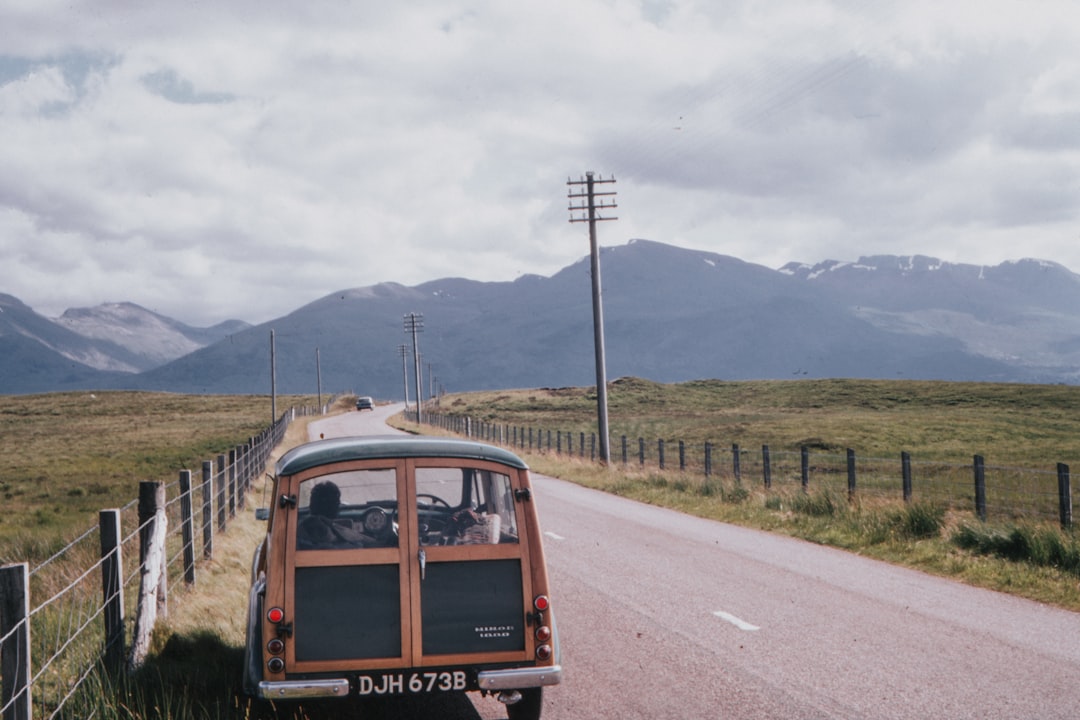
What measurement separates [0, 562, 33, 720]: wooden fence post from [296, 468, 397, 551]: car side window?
4.61 ft

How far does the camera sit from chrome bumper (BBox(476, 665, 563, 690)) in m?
5.37

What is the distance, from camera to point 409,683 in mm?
5359

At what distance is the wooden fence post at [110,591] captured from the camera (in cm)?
646

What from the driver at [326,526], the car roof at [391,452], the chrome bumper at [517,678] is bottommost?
the chrome bumper at [517,678]

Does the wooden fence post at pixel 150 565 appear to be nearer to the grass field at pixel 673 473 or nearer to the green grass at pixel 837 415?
the grass field at pixel 673 473

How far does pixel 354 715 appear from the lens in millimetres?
6164

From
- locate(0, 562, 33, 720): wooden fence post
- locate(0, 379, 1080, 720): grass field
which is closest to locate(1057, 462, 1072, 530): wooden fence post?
locate(0, 379, 1080, 720): grass field

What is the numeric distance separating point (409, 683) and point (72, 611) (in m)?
3.17

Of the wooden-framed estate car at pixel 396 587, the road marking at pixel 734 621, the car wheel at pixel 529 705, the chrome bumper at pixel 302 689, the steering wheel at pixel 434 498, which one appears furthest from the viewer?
the road marking at pixel 734 621

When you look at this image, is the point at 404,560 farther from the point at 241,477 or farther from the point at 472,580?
the point at 241,477

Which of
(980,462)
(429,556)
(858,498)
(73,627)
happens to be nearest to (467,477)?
(429,556)

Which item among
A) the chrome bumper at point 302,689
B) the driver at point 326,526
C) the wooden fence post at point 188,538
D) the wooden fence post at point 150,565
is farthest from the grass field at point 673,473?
the driver at point 326,526

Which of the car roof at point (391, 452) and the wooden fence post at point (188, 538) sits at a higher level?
the car roof at point (391, 452)

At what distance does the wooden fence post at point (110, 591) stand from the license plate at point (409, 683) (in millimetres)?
2149
